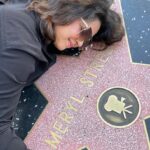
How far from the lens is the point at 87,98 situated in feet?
3.42

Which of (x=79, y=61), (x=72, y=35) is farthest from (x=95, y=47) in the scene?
(x=72, y=35)

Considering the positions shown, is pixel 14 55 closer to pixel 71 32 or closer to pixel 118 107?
pixel 71 32

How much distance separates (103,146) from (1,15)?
449mm

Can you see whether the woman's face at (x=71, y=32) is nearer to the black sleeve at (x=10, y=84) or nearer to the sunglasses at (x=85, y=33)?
the sunglasses at (x=85, y=33)

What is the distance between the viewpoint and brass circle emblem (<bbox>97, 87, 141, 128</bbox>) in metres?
1.00

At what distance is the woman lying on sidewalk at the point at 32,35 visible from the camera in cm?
83

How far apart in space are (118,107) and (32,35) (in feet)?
1.09

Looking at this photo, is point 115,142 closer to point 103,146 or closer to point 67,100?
point 103,146

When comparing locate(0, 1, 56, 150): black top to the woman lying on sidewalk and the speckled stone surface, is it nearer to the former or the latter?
the woman lying on sidewalk

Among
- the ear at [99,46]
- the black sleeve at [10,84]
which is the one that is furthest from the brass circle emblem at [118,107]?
the black sleeve at [10,84]

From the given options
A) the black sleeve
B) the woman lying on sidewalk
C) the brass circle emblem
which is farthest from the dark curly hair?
the brass circle emblem

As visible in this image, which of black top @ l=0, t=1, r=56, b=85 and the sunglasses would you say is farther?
the sunglasses

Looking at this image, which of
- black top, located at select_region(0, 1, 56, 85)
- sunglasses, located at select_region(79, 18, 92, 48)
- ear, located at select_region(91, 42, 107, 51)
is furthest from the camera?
ear, located at select_region(91, 42, 107, 51)

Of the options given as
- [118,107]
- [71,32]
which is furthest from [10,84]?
[118,107]
